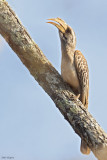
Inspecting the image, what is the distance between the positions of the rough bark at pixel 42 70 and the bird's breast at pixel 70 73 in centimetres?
23

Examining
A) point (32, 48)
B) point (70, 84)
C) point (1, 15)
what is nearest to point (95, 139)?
point (70, 84)

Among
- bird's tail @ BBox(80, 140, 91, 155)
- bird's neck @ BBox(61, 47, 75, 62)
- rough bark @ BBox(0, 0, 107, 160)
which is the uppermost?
bird's neck @ BBox(61, 47, 75, 62)

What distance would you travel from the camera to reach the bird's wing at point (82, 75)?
236 inches

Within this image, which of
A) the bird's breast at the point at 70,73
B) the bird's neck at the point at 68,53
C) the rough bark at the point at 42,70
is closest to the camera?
the rough bark at the point at 42,70

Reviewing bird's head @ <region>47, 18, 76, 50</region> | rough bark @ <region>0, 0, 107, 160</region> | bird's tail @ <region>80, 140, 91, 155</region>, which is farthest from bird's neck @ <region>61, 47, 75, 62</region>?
bird's tail @ <region>80, 140, 91, 155</region>

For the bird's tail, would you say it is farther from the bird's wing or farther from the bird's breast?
the bird's breast

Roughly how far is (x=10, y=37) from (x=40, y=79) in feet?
3.00

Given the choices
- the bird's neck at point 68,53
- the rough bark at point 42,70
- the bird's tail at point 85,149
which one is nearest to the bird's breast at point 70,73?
the bird's neck at point 68,53

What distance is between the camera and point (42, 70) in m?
5.50

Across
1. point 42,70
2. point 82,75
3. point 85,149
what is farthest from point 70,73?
point 85,149

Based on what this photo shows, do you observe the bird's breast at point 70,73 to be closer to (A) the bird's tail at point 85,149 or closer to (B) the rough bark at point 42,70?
(B) the rough bark at point 42,70

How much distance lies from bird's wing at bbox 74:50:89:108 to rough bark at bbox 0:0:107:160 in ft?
1.82

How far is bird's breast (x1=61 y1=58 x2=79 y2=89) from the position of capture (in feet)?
19.0

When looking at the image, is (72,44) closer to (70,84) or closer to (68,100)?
(70,84)
